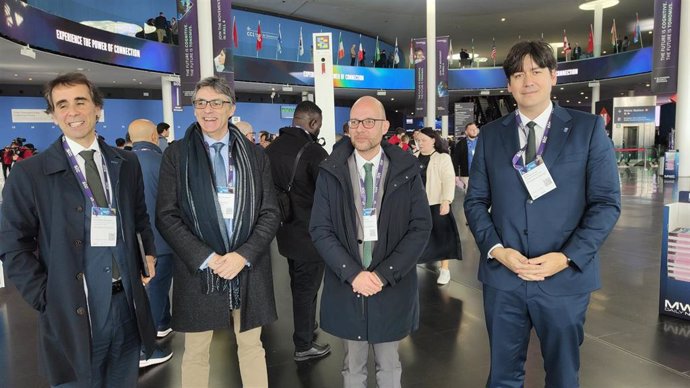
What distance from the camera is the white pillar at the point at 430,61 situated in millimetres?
14178

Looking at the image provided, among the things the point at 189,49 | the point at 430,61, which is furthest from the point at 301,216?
the point at 430,61

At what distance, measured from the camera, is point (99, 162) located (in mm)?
A: 1899

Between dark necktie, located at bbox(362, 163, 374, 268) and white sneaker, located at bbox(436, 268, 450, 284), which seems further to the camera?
white sneaker, located at bbox(436, 268, 450, 284)

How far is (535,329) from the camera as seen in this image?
1.92 m

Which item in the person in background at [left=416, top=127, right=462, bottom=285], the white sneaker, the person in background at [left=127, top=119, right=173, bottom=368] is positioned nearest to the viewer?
the person in background at [left=127, top=119, right=173, bottom=368]

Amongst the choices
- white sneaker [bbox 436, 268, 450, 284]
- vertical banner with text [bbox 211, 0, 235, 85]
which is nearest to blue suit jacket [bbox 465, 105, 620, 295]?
white sneaker [bbox 436, 268, 450, 284]

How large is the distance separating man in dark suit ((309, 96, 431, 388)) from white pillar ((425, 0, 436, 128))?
41.8ft

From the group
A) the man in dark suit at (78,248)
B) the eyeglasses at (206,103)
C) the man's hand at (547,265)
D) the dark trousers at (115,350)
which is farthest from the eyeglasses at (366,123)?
the dark trousers at (115,350)

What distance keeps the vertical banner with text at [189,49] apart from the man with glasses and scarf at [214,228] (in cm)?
860

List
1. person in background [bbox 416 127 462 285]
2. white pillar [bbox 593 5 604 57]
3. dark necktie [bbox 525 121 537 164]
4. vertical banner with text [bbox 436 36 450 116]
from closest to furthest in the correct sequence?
dark necktie [bbox 525 121 537 164] < person in background [bbox 416 127 462 285] < vertical banner with text [bbox 436 36 450 116] < white pillar [bbox 593 5 604 57]

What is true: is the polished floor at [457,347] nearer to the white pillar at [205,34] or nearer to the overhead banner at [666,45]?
the white pillar at [205,34]

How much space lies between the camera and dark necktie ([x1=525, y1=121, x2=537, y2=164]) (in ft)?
6.29

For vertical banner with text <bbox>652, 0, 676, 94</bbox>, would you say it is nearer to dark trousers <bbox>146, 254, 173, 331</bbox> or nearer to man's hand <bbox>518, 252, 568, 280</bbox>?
man's hand <bbox>518, 252, 568, 280</bbox>

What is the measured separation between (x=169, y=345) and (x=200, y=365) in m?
1.33
